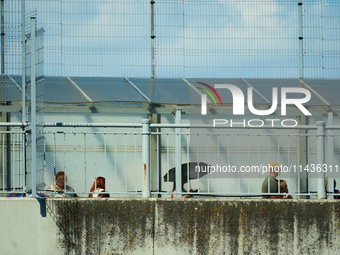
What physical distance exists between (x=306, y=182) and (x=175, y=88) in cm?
289

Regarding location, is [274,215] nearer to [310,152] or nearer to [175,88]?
[310,152]

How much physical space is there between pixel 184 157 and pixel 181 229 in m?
1.46

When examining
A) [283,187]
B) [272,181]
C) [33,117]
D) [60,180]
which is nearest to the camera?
[33,117]

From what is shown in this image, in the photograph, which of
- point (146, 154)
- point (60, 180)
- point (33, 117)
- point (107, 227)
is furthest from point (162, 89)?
point (107, 227)

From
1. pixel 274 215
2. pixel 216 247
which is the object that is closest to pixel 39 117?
pixel 216 247

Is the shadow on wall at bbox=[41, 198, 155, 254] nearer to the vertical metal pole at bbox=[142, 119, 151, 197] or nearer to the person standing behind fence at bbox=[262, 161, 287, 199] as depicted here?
the vertical metal pole at bbox=[142, 119, 151, 197]

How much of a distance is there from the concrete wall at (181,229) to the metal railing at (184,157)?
0.89 feet

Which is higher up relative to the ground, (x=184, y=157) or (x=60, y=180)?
(x=184, y=157)

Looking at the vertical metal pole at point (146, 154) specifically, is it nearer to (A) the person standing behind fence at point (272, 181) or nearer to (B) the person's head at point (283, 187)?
(A) the person standing behind fence at point (272, 181)

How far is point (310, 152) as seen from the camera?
22.3 feet

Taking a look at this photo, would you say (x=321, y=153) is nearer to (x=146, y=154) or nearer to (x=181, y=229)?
(x=181, y=229)

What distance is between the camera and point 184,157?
6.57m

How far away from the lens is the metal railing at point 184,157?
5.59 meters

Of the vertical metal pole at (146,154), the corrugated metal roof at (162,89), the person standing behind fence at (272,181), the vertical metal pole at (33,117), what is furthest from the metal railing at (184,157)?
the corrugated metal roof at (162,89)
